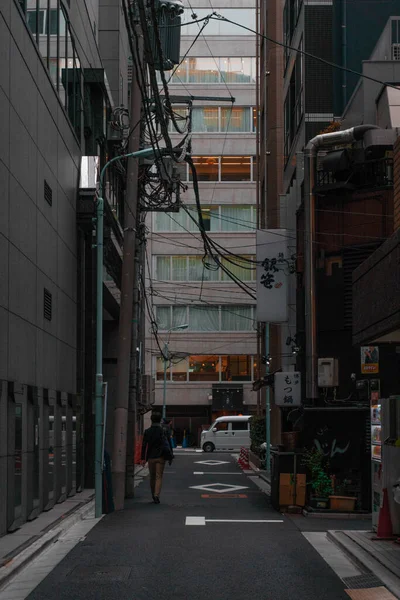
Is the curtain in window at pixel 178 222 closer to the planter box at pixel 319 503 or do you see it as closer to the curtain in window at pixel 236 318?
the curtain in window at pixel 236 318

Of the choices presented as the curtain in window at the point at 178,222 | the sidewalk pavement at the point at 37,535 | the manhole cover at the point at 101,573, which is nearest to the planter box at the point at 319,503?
the sidewalk pavement at the point at 37,535

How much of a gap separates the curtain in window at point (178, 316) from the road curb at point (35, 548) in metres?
53.7

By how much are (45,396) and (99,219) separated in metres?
4.17

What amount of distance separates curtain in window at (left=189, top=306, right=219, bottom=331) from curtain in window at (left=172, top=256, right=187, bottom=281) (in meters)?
2.52

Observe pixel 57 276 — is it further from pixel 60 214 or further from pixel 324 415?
pixel 324 415

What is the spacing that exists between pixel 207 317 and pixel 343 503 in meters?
54.8

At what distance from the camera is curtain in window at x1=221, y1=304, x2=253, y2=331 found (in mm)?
75062

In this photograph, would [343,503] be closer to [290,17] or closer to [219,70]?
[290,17]

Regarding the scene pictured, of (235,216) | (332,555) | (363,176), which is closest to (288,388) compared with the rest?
(363,176)

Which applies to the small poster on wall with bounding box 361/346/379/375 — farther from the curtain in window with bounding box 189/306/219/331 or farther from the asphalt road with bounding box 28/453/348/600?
the curtain in window with bounding box 189/306/219/331

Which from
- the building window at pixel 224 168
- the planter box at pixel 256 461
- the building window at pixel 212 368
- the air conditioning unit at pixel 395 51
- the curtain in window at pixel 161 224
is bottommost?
the planter box at pixel 256 461

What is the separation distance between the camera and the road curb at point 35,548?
41.2 feet

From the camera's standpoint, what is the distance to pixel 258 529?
59.7 feet

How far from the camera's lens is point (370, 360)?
19875 millimetres
